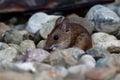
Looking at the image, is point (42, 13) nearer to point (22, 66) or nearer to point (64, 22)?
point (64, 22)

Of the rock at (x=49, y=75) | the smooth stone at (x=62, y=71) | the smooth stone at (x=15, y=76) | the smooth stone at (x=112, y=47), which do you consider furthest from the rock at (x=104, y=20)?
the smooth stone at (x=15, y=76)

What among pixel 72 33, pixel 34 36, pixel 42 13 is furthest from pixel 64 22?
pixel 42 13

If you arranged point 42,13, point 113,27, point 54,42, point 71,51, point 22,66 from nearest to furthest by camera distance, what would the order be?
point 22,66
point 71,51
point 54,42
point 113,27
point 42,13

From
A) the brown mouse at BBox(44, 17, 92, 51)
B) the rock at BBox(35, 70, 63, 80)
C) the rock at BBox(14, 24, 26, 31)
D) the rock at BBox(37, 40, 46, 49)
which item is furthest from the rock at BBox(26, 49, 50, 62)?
the rock at BBox(14, 24, 26, 31)

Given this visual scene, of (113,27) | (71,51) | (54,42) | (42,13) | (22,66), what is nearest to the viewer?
(22,66)

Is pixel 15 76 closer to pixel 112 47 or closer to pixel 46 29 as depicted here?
pixel 112 47
